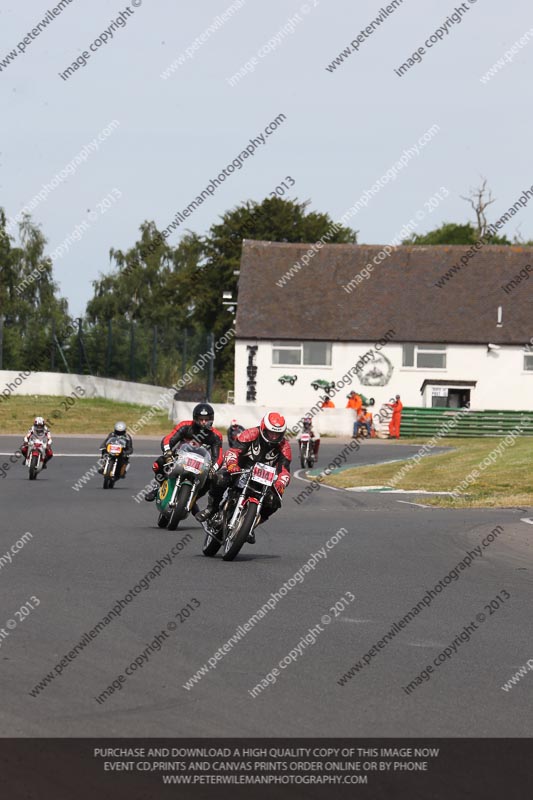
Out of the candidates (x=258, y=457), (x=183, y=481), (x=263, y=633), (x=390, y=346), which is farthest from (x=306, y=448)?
(x=263, y=633)

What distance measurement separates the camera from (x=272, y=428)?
12.5 meters

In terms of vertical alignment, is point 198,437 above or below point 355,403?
above

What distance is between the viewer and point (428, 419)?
49344 millimetres

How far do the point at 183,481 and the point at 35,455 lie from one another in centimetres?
1234

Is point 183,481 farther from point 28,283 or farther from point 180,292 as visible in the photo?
point 28,283

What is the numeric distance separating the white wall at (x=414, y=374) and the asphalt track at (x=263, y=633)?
40143 millimetres

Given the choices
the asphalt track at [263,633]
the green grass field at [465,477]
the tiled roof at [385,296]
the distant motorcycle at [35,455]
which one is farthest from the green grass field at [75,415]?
the asphalt track at [263,633]

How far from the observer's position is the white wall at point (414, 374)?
56969mm

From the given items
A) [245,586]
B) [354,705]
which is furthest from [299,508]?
[354,705]

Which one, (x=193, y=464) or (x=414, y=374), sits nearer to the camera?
(x=193, y=464)

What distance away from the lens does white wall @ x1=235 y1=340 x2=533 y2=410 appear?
57.0 metres

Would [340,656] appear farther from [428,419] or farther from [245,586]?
[428,419]

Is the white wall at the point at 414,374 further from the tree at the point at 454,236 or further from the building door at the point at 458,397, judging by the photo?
the tree at the point at 454,236

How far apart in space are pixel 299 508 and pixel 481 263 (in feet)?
133
